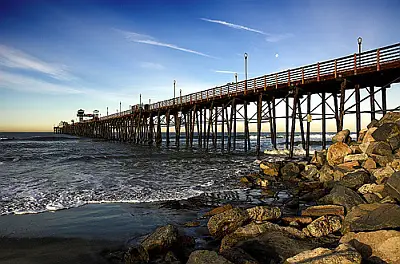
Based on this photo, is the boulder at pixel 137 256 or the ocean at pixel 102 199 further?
the ocean at pixel 102 199

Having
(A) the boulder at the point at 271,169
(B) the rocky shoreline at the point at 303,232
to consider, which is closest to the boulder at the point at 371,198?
(B) the rocky shoreline at the point at 303,232

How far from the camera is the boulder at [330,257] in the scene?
13.7 feet

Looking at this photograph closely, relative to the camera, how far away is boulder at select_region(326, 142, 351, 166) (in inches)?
543

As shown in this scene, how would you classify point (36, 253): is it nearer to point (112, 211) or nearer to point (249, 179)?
point (112, 211)

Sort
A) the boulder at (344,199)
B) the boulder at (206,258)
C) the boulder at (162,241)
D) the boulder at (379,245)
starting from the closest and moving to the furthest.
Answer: the boulder at (206,258)
the boulder at (379,245)
the boulder at (162,241)
the boulder at (344,199)

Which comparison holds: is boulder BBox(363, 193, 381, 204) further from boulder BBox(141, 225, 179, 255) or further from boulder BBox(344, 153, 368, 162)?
boulder BBox(141, 225, 179, 255)

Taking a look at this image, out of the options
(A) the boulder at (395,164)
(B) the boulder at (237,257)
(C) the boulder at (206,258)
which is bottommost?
(B) the boulder at (237,257)

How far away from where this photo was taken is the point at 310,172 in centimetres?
1406

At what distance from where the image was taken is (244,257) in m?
4.96

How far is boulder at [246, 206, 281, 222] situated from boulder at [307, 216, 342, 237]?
96 cm

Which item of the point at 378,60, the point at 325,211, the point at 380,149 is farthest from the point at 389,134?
the point at 325,211

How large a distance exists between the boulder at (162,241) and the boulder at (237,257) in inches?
52.7

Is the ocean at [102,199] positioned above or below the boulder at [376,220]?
below

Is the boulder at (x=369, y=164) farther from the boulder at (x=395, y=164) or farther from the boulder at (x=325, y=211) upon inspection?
the boulder at (x=325, y=211)
